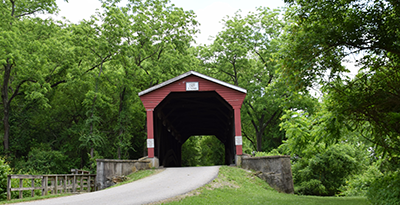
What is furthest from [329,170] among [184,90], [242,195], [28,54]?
[28,54]

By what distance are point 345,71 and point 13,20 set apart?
63.2 feet

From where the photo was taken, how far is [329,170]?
42.4 feet

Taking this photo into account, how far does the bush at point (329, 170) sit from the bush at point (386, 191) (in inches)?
223

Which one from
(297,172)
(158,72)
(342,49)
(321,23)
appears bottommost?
(297,172)

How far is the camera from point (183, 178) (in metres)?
10.7

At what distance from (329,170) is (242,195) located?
607 centimetres

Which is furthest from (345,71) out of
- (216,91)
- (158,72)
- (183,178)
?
(158,72)

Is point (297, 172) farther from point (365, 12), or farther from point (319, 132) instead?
point (365, 12)

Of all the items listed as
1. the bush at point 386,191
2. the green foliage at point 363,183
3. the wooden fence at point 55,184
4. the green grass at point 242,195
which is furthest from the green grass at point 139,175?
the bush at point 386,191

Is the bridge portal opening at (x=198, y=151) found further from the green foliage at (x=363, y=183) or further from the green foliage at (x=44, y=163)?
the green foliage at (x=363, y=183)

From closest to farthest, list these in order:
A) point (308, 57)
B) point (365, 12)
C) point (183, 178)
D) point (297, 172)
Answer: point (365, 12), point (308, 57), point (183, 178), point (297, 172)

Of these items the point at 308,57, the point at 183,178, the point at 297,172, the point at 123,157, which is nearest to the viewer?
the point at 308,57

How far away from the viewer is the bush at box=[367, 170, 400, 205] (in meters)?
6.23

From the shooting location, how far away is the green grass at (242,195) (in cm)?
740
